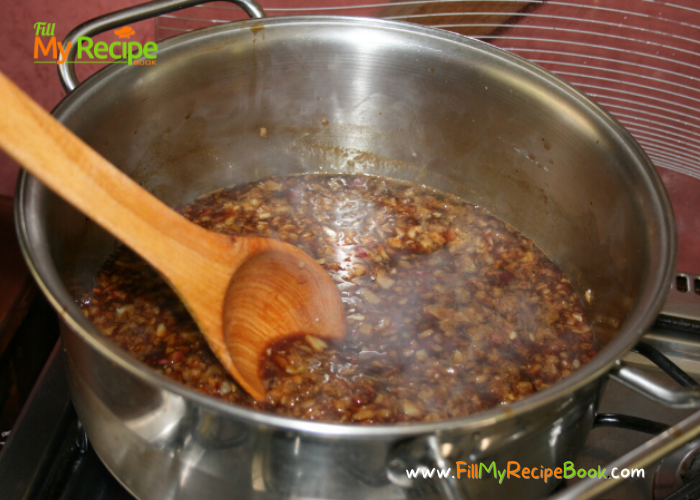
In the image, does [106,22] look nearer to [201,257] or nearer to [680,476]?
[201,257]

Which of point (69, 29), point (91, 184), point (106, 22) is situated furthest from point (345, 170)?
point (69, 29)

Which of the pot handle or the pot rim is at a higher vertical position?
the pot handle

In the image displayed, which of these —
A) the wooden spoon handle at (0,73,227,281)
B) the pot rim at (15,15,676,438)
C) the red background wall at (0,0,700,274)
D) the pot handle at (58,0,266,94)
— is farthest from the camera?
the red background wall at (0,0,700,274)

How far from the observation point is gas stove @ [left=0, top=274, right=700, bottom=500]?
1177 millimetres

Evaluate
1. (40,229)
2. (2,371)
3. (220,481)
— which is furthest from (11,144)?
(2,371)

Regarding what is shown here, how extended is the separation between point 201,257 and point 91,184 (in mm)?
258

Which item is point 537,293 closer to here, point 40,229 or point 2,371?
point 40,229

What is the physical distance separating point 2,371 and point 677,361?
1981 mm

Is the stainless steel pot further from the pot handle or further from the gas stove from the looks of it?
the gas stove

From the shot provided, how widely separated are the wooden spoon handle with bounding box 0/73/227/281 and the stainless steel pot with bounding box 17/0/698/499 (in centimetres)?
11

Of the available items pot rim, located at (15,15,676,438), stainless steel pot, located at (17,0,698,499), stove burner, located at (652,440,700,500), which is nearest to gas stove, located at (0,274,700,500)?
stove burner, located at (652,440,700,500)

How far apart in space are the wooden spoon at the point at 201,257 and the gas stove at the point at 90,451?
42cm

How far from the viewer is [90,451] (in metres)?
1.26

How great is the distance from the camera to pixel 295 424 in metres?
0.74
